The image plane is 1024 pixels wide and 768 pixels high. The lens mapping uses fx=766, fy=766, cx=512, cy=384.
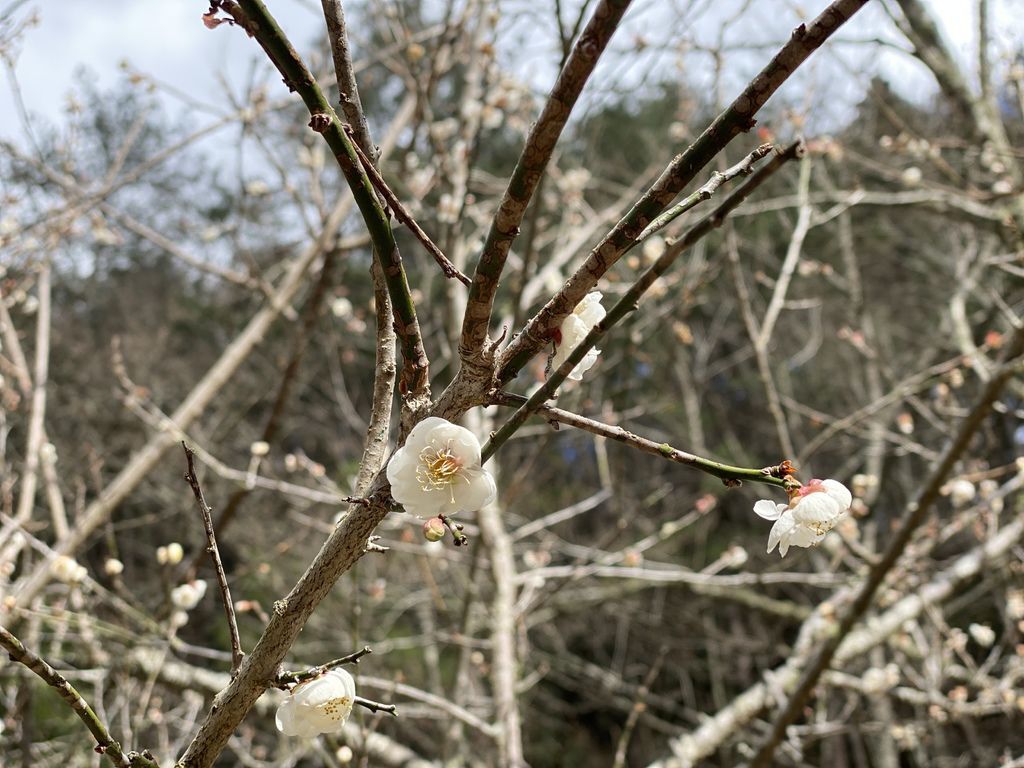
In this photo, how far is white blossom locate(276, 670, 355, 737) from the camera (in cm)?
80

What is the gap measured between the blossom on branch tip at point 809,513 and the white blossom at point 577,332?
0.23 meters

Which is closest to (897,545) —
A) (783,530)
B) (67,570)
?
(783,530)

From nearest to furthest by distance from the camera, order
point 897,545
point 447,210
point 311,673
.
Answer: point 311,673
point 897,545
point 447,210

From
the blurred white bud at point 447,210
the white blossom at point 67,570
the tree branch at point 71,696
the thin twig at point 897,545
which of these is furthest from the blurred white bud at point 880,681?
the tree branch at point 71,696

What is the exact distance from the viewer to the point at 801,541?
750 millimetres

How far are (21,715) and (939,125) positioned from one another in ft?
24.0

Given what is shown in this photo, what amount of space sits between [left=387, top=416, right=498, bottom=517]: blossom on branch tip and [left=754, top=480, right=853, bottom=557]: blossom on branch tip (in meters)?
0.30

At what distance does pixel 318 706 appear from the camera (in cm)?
80

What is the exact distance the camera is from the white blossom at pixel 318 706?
80 cm

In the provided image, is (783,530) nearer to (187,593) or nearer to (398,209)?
(398,209)

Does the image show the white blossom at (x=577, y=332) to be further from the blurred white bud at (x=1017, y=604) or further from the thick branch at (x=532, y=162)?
the blurred white bud at (x=1017, y=604)

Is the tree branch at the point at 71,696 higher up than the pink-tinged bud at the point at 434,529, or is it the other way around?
the pink-tinged bud at the point at 434,529

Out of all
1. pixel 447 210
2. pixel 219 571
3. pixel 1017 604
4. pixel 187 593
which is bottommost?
pixel 219 571

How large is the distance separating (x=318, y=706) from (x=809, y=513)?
536 millimetres
